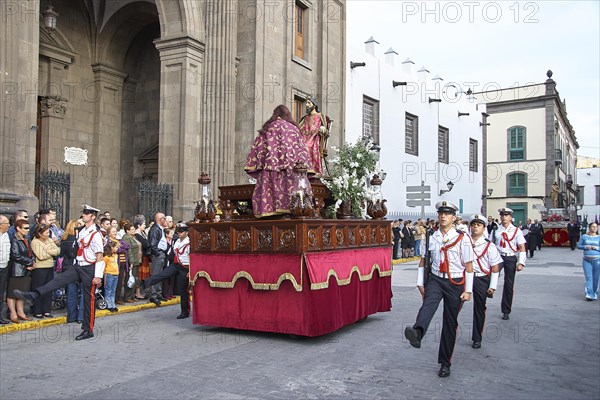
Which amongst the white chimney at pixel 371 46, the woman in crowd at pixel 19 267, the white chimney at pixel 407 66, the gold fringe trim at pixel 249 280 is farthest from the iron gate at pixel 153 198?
the white chimney at pixel 407 66

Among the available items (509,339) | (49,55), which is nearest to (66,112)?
(49,55)

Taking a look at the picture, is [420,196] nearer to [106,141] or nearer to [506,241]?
[506,241]

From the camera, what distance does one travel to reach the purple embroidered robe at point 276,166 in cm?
879

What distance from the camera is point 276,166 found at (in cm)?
884

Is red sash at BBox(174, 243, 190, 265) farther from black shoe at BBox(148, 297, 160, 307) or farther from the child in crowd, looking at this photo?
black shoe at BBox(148, 297, 160, 307)

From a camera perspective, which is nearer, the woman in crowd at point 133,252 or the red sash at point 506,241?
the red sash at point 506,241

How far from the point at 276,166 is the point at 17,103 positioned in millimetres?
6946

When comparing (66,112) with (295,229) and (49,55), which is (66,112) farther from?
(295,229)

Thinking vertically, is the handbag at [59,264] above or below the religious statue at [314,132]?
below

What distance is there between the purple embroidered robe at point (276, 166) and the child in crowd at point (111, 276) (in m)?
3.54

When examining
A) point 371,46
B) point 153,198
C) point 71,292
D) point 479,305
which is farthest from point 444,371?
point 371,46

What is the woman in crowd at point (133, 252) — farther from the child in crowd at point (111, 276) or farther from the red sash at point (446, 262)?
the red sash at point (446, 262)

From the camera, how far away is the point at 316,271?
26.5 feet

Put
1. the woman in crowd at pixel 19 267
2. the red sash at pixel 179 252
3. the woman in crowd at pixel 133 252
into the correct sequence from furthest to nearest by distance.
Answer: the woman in crowd at pixel 133 252
the red sash at pixel 179 252
the woman in crowd at pixel 19 267
